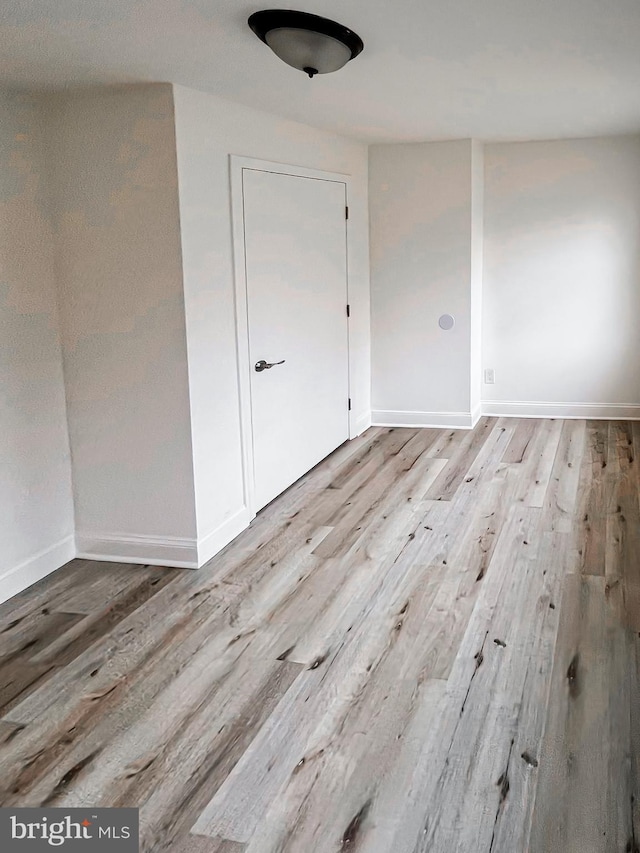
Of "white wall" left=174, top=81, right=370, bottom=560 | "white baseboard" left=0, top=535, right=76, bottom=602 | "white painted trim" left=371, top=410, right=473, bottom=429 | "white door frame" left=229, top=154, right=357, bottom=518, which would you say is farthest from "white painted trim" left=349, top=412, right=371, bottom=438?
"white baseboard" left=0, top=535, right=76, bottom=602

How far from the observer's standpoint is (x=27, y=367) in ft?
11.9

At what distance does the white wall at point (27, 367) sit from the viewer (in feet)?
11.4

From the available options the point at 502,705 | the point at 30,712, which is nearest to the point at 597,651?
the point at 502,705

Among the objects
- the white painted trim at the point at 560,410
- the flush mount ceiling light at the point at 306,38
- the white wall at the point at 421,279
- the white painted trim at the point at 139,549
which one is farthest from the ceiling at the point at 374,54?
the white painted trim at the point at 560,410

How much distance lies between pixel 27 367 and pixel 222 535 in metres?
1.24

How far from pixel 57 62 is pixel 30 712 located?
92.8 inches

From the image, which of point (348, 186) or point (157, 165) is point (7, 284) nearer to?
point (157, 165)

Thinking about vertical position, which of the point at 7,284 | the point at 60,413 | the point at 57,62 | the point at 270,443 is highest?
the point at 57,62

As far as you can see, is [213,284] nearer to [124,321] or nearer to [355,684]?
[124,321]

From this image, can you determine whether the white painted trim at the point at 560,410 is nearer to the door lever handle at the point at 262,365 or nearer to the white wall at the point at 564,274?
the white wall at the point at 564,274

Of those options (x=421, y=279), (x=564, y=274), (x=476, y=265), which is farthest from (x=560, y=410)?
(x=421, y=279)

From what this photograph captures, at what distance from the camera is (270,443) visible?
4.62 metres

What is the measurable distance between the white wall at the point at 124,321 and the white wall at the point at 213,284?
0.24 ft

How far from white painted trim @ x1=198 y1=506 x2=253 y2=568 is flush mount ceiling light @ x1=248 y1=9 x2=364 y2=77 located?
7.01 feet
